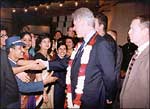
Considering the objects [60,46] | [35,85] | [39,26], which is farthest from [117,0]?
[35,85]

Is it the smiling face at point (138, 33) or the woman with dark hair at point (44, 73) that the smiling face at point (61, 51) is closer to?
the woman with dark hair at point (44, 73)

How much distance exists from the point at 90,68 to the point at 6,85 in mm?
875

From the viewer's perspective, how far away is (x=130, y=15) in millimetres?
9797

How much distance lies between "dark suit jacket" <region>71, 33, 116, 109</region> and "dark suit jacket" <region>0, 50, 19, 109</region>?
0.76 meters

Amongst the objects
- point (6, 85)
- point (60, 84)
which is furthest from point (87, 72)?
point (60, 84)

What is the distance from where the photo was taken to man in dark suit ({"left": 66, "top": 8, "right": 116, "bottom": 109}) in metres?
3.37

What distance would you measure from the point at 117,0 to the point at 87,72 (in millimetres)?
6970

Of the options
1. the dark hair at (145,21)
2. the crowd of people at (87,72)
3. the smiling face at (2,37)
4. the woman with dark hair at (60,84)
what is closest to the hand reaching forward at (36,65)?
the crowd of people at (87,72)

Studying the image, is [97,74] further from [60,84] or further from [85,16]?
[60,84]

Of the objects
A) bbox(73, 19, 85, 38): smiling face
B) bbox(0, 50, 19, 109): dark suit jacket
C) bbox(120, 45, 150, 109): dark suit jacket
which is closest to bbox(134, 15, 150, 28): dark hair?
bbox(120, 45, 150, 109): dark suit jacket

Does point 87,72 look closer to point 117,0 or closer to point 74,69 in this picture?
point 74,69

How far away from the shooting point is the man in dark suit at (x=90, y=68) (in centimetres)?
337

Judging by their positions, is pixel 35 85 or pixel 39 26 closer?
pixel 35 85

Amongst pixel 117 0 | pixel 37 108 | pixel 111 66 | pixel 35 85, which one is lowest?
pixel 37 108
